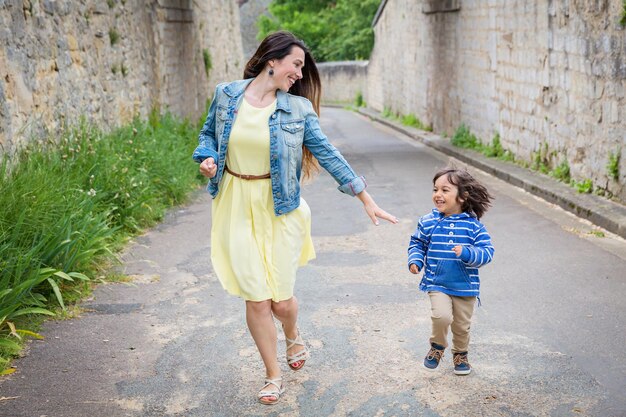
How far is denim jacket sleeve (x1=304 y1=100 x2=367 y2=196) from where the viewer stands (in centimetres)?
432

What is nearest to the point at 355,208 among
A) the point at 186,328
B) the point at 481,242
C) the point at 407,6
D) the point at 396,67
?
the point at 186,328

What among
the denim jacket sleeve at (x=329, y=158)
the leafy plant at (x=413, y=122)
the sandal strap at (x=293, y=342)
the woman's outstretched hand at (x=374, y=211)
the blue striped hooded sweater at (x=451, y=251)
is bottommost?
the leafy plant at (x=413, y=122)

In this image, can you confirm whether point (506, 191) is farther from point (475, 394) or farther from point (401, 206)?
point (475, 394)

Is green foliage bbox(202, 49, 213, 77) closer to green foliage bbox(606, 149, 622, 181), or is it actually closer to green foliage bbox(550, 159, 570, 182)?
green foliage bbox(550, 159, 570, 182)

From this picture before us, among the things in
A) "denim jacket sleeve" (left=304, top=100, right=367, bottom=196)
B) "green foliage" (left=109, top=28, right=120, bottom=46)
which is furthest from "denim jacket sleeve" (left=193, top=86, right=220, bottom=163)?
"green foliage" (left=109, top=28, right=120, bottom=46)

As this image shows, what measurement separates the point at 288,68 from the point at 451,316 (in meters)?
1.48

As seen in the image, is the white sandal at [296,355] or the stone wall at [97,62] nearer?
the white sandal at [296,355]

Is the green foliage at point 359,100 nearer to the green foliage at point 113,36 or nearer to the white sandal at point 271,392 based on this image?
the green foliage at point 113,36

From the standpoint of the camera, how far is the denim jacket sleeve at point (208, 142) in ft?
13.9

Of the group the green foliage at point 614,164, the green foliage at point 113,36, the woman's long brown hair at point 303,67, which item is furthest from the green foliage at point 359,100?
the woman's long brown hair at point 303,67

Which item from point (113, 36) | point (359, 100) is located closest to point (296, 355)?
point (113, 36)

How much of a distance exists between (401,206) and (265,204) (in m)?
5.74

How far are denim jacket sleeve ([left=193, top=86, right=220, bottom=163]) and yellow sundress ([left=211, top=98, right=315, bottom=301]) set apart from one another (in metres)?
0.09

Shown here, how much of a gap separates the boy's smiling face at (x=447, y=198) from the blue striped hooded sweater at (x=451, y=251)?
0.04m
